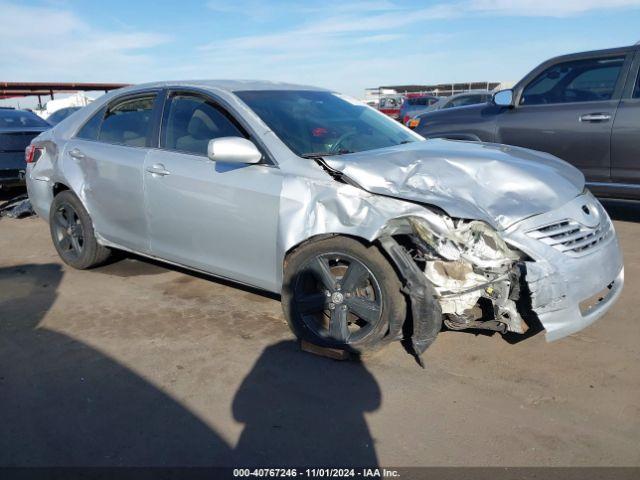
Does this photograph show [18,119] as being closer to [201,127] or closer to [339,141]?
[201,127]

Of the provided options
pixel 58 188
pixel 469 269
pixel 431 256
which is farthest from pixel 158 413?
pixel 58 188

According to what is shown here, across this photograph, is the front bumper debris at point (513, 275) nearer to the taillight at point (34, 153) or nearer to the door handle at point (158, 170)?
the door handle at point (158, 170)

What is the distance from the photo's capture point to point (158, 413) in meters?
2.94

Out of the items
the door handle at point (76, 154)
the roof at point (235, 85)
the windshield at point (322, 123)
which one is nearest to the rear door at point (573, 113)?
the windshield at point (322, 123)

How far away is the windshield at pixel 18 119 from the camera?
29.3 ft

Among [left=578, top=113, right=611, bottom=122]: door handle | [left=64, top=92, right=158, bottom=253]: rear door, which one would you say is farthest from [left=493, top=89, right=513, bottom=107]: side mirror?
[left=64, top=92, right=158, bottom=253]: rear door

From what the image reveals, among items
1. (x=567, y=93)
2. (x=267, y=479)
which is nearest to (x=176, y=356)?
(x=267, y=479)

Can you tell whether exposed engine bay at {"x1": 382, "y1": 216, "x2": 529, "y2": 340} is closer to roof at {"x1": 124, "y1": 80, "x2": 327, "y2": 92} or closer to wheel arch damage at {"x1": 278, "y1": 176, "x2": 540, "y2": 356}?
wheel arch damage at {"x1": 278, "y1": 176, "x2": 540, "y2": 356}

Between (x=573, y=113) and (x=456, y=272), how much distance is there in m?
3.69

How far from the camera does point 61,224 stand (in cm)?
532

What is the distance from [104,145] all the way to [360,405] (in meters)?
3.16

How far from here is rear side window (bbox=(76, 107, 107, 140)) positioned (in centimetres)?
499

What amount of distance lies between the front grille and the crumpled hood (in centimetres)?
11

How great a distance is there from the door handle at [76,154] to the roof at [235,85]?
77 cm
